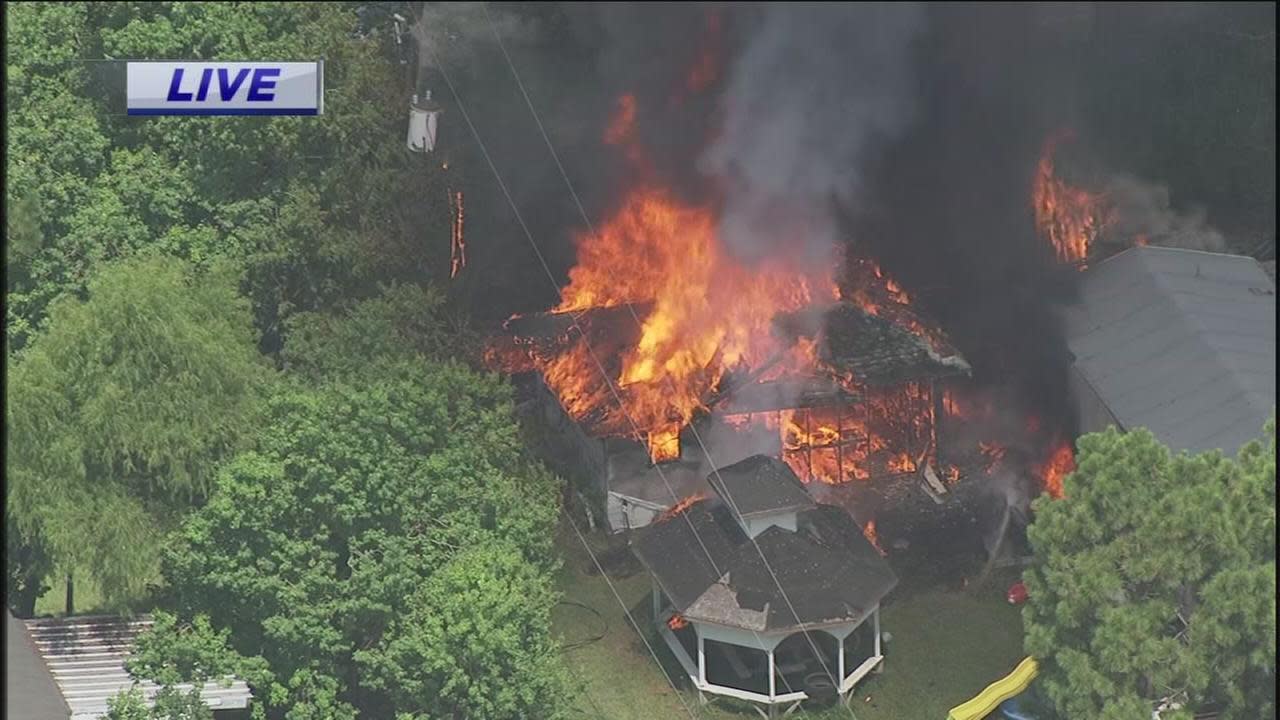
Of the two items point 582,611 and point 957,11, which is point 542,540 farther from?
point 957,11

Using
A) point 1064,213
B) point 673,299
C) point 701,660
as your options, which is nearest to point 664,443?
point 673,299

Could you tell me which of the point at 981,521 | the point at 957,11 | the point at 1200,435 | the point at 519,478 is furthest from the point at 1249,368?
the point at 519,478

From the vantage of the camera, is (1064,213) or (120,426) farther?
(1064,213)

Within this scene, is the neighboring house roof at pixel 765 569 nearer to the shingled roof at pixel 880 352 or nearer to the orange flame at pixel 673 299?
the orange flame at pixel 673 299

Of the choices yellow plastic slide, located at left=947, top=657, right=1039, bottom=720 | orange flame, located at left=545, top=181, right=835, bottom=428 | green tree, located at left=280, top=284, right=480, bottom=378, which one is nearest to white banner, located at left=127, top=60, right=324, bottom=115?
green tree, located at left=280, top=284, right=480, bottom=378

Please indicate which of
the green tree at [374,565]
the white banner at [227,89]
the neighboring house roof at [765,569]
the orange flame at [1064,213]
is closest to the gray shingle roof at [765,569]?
the neighboring house roof at [765,569]

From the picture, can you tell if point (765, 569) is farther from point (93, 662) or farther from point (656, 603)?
point (93, 662)

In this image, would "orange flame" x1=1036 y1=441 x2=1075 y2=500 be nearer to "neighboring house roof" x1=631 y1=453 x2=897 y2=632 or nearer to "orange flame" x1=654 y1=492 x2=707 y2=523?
"neighboring house roof" x1=631 y1=453 x2=897 y2=632
